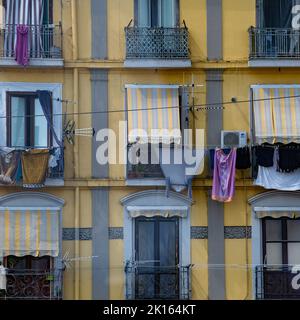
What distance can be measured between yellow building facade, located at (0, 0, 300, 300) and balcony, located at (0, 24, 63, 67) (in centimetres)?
2

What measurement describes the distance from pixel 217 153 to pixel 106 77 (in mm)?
2079

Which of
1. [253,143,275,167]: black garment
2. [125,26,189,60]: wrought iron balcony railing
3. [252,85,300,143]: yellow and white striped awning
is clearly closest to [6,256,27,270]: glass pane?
[125,26,189,60]: wrought iron balcony railing

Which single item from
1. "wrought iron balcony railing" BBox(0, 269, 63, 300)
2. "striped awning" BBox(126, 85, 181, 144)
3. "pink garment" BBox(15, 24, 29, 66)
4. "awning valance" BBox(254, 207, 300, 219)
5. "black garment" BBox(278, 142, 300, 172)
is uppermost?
"pink garment" BBox(15, 24, 29, 66)

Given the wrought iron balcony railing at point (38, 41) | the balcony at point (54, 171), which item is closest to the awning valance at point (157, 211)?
the balcony at point (54, 171)

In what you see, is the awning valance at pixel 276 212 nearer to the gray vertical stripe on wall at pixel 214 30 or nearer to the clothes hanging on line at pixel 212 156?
the clothes hanging on line at pixel 212 156

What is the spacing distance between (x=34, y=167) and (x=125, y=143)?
1424mm

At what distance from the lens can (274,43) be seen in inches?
378

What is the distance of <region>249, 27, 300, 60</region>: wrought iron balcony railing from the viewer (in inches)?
375

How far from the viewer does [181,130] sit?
9352mm

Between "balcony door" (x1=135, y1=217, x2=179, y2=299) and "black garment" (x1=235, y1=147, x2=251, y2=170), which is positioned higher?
"black garment" (x1=235, y1=147, x2=251, y2=170)

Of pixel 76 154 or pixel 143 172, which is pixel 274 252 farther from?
pixel 76 154

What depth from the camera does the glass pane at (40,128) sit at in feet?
30.9

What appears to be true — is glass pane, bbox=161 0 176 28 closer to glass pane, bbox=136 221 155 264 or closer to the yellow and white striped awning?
the yellow and white striped awning

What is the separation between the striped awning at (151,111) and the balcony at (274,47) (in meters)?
1.37
